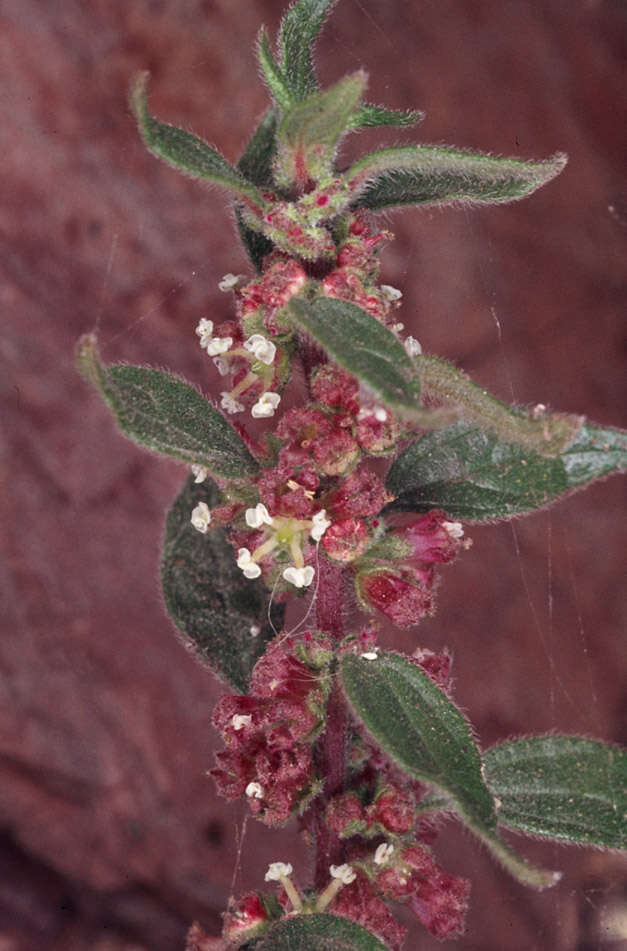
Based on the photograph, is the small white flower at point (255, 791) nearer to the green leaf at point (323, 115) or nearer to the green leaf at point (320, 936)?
the green leaf at point (320, 936)

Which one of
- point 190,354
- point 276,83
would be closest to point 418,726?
point 276,83

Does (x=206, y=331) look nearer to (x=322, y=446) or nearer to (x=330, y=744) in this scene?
(x=322, y=446)

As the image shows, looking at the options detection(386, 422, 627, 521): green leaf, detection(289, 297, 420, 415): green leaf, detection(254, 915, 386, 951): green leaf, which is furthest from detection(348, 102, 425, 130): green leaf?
detection(254, 915, 386, 951): green leaf

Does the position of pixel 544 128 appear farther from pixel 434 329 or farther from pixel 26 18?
pixel 26 18

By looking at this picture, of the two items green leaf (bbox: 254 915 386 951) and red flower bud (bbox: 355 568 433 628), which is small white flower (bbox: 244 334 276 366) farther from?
green leaf (bbox: 254 915 386 951)

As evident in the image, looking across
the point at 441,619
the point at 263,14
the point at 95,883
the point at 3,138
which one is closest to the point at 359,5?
the point at 263,14

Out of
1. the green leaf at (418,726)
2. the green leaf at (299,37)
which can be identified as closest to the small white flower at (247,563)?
the green leaf at (418,726)
